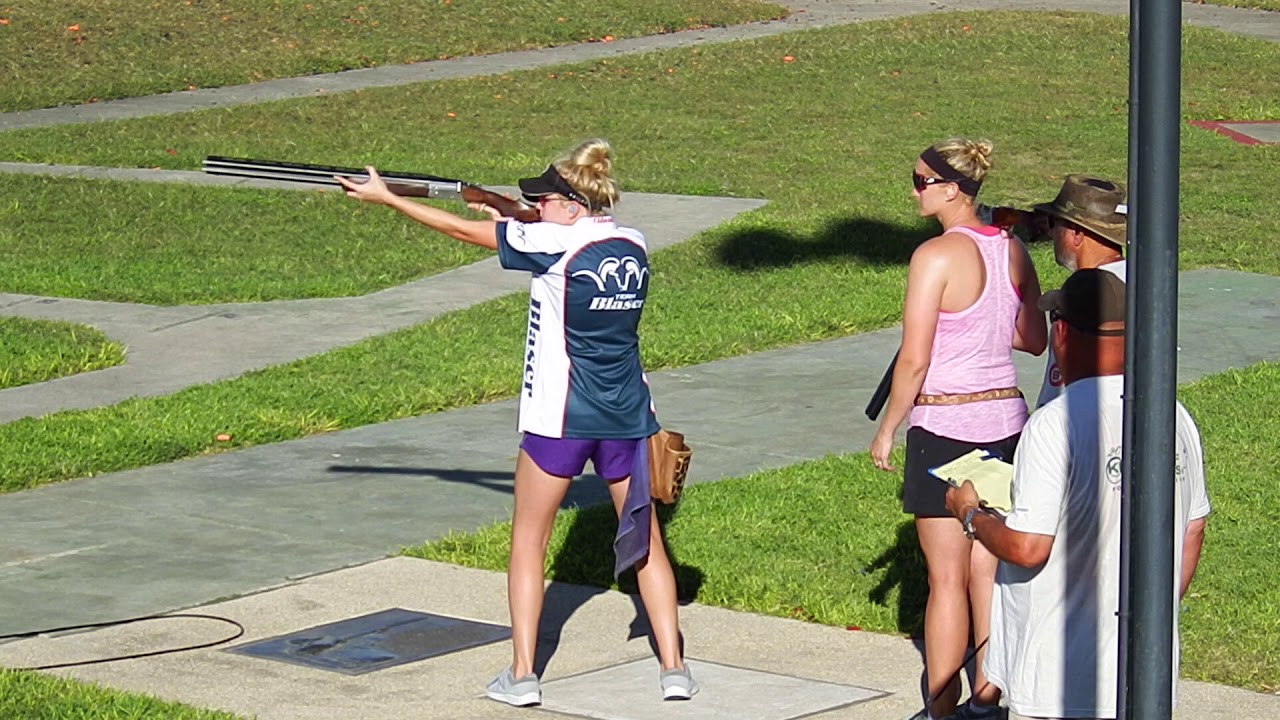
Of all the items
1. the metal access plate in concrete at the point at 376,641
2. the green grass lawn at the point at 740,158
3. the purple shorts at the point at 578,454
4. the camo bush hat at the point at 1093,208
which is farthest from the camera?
the green grass lawn at the point at 740,158

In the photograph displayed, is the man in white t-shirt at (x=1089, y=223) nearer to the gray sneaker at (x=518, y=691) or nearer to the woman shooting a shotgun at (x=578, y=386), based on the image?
the woman shooting a shotgun at (x=578, y=386)

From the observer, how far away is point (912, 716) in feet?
20.0

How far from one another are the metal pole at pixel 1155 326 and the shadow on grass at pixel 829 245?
10.3m

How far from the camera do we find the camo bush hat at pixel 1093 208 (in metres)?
5.25

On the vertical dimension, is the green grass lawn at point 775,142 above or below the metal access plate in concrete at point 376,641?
above

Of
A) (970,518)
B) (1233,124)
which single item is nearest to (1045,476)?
(970,518)

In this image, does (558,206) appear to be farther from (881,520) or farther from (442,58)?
(442,58)

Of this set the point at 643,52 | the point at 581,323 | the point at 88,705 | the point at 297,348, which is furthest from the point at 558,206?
the point at 643,52

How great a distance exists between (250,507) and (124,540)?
659mm

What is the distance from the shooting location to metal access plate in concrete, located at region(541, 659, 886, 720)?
20.6 ft

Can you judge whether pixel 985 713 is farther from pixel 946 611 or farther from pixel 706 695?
pixel 706 695

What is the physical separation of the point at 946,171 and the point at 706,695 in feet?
5.94

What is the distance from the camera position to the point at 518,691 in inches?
249

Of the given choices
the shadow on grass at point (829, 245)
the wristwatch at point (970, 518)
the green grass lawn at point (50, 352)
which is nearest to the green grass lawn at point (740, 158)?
the shadow on grass at point (829, 245)
